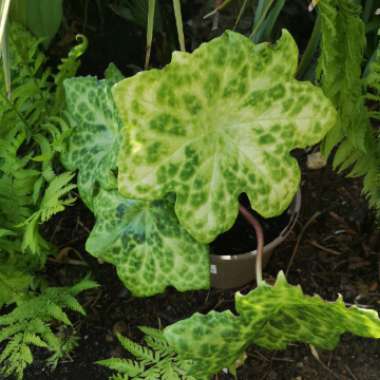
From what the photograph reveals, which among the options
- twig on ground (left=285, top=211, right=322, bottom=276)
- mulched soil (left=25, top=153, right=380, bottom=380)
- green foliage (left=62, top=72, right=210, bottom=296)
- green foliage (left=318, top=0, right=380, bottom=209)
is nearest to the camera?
green foliage (left=318, top=0, right=380, bottom=209)

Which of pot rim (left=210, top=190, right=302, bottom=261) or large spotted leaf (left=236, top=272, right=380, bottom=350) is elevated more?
large spotted leaf (left=236, top=272, right=380, bottom=350)

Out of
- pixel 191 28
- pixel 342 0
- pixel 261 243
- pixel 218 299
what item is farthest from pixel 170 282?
pixel 191 28

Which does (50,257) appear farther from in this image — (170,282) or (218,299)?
(170,282)

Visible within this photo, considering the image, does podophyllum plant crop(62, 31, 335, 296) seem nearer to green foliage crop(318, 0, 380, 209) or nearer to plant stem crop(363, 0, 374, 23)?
green foliage crop(318, 0, 380, 209)

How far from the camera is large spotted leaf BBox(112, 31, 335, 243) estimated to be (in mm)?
920

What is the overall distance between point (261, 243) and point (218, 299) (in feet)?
1.56

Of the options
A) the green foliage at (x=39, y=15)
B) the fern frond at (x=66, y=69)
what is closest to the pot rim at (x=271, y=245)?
the fern frond at (x=66, y=69)

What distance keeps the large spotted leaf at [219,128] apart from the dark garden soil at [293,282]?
597 mm

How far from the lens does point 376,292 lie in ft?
4.98

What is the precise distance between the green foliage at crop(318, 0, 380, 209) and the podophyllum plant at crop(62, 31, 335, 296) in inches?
4.8

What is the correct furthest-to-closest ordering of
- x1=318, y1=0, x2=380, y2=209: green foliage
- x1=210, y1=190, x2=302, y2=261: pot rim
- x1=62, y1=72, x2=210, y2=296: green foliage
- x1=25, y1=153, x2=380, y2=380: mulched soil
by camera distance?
x1=25, y1=153, x2=380, y2=380: mulched soil → x1=210, y1=190, x2=302, y2=261: pot rim → x1=62, y1=72, x2=210, y2=296: green foliage → x1=318, y1=0, x2=380, y2=209: green foliage

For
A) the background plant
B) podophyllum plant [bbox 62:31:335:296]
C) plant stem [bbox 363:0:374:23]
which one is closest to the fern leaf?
the background plant

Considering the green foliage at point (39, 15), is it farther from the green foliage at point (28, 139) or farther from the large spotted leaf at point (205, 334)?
the large spotted leaf at point (205, 334)

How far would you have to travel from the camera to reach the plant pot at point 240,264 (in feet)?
4.36
